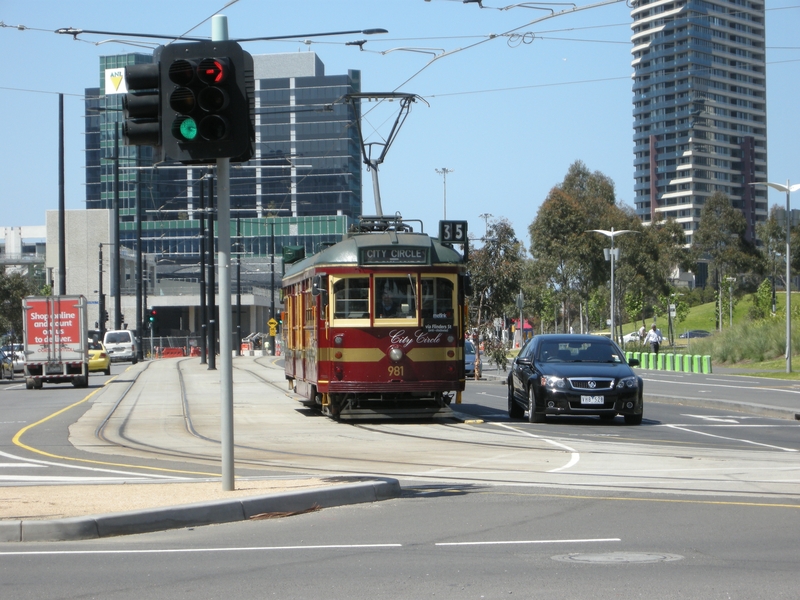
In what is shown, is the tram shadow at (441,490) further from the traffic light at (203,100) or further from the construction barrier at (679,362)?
the construction barrier at (679,362)

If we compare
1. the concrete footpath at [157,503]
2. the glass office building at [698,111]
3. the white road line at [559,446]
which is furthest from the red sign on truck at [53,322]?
the glass office building at [698,111]

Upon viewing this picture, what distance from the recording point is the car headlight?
60.5ft

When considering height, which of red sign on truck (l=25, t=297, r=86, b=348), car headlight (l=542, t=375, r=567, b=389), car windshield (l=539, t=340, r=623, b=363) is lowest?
car headlight (l=542, t=375, r=567, b=389)

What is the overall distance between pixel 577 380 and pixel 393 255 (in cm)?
382

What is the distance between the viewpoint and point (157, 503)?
29.2 ft

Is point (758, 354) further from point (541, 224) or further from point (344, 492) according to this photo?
point (344, 492)

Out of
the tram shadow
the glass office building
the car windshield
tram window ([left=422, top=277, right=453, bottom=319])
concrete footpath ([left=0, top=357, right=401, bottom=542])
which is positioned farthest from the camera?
the glass office building

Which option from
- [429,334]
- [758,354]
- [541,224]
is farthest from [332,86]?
[429,334]

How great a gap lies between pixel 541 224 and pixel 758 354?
25120 millimetres

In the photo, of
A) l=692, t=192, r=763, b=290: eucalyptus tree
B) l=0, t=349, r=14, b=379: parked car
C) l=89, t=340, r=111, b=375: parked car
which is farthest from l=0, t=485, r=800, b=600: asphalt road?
l=692, t=192, r=763, b=290: eucalyptus tree

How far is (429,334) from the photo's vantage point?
749 inches

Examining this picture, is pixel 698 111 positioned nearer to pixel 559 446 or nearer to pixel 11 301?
pixel 11 301

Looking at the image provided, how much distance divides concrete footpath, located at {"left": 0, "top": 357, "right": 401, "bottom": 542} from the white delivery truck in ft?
89.7

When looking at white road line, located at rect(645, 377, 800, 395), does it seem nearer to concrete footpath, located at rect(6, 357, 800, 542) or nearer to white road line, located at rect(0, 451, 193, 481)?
concrete footpath, located at rect(6, 357, 800, 542)
